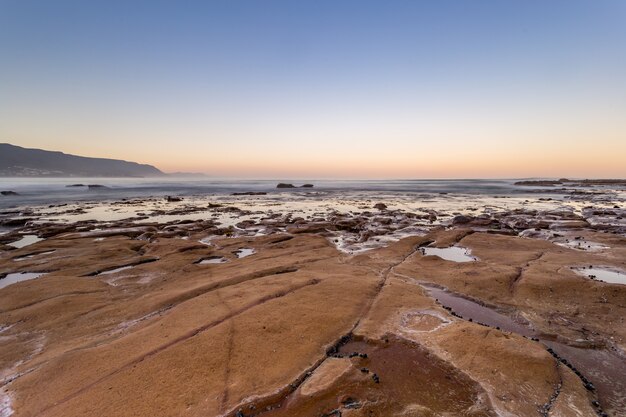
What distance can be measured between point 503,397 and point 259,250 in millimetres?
16432

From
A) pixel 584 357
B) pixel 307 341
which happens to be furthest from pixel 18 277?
pixel 584 357

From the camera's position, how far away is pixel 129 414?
19.2 feet

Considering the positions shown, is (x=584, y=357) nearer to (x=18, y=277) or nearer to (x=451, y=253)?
(x=451, y=253)

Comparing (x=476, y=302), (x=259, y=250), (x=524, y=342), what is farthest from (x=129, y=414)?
(x=259, y=250)

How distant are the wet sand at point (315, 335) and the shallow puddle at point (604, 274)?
311 millimetres

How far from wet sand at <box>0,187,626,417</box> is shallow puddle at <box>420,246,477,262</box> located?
0.32 m

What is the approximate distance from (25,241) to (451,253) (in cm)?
3174

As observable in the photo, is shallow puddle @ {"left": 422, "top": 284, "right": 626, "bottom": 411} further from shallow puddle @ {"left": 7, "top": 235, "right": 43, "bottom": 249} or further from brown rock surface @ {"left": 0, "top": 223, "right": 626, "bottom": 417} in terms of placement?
shallow puddle @ {"left": 7, "top": 235, "right": 43, "bottom": 249}

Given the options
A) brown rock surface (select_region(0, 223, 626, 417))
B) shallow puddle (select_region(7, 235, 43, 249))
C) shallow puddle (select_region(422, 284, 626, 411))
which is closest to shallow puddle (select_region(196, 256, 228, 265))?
brown rock surface (select_region(0, 223, 626, 417))

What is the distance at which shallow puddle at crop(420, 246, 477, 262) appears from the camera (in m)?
18.3

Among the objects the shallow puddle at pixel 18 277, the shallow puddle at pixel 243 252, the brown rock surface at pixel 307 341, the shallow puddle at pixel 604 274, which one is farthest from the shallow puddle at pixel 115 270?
the shallow puddle at pixel 604 274

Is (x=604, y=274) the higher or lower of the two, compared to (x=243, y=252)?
higher

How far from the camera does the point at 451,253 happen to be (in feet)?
64.1

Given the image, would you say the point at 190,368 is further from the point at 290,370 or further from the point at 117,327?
the point at 117,327
